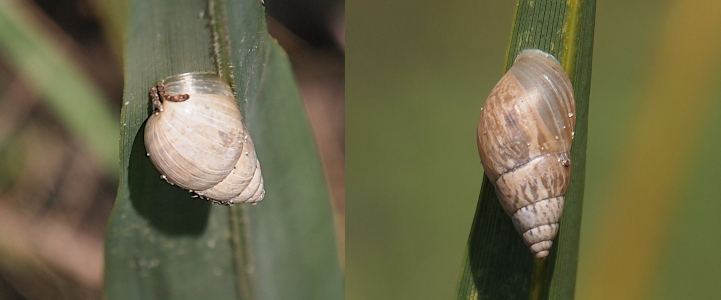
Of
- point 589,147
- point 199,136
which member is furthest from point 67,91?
point 589,147

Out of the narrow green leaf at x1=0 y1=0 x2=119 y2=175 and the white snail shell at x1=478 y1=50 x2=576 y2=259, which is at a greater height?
the white snail shell at x1=478 y1=50 x2=576 y2=259

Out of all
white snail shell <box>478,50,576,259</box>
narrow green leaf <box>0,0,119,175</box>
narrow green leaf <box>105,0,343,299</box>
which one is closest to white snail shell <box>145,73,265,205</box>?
narrow green leaf <box>105,0,343,299</box>

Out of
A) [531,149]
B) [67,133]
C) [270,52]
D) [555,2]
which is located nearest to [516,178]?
[531,149]

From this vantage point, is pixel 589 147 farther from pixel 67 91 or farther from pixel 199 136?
pixel 67 91

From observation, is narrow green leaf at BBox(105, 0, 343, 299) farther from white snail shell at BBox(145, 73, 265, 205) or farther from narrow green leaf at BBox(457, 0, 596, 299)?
narrow green leaf at BBox(457, 0, 596, 299)

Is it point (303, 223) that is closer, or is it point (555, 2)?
point (555, 2)

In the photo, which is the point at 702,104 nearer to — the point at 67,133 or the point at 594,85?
the point at 594,85

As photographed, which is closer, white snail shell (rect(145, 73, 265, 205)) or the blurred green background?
white snail shell (rect(145, 73, 265, 205))
